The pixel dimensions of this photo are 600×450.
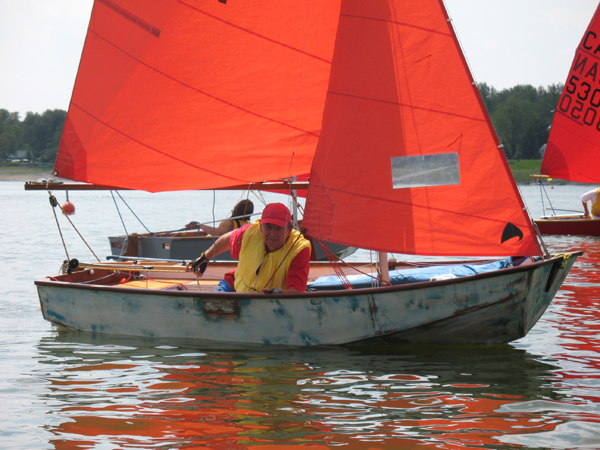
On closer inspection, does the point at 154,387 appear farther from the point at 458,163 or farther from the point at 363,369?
the point at 458,163

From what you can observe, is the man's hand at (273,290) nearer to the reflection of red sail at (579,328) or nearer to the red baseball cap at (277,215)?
the red baseball cap at (277,215)

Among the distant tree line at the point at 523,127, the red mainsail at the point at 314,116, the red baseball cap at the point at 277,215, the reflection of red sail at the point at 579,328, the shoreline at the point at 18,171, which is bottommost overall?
the reflection of red sail at the point at 579,328

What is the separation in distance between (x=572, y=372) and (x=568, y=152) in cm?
1178

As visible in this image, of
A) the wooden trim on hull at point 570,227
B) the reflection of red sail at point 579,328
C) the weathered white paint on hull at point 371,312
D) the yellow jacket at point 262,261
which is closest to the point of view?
the reflection of red sail at point 579,328

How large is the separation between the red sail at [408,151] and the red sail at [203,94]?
74 cm

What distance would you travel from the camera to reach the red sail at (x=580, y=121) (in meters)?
14.6

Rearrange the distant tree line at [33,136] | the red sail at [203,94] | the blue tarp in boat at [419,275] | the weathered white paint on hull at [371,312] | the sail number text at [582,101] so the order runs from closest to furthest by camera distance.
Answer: the weathered white paint on hull at [371,312], the blue tarp in boat at [419,275], the red sail at [203,94], the sail number text at [582,101], the distant tree line at [33,136]

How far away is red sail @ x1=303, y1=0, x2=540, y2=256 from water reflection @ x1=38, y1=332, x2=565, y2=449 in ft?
3.13

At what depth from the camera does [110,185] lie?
21.9ft

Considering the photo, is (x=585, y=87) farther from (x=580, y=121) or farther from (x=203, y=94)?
(x=203, y=94)

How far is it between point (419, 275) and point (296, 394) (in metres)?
2.07

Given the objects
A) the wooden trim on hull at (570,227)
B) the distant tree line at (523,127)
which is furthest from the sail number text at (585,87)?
the distant tree line at (523,127)

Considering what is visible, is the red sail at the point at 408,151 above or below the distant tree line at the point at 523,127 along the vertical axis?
below

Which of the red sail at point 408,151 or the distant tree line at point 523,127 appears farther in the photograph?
the distant tree line at point 523,127
